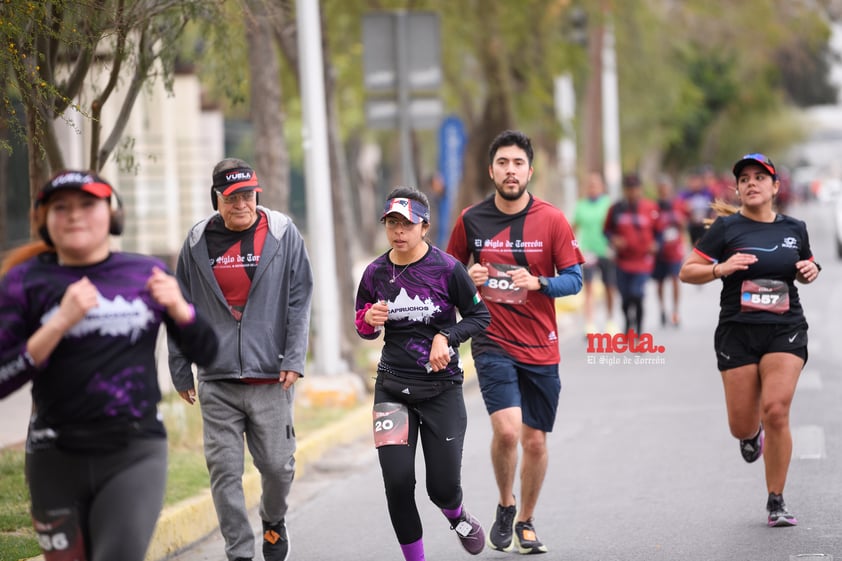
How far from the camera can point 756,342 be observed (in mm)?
7637

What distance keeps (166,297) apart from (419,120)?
9520 millimetres

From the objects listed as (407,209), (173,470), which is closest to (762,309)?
(407,209)

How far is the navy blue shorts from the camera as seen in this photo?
742cm

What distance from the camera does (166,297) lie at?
4.89 meters

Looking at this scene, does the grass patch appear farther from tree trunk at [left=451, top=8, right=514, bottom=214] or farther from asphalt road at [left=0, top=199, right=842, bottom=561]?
tree trunk at [left=451, top=8, right=514, bottom=214]

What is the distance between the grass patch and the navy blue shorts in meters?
1.85

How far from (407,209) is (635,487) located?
349cm

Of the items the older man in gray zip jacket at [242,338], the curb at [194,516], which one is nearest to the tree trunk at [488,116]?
the curb at [194,516]

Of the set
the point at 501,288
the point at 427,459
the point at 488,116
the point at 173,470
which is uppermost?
the point at 488,116

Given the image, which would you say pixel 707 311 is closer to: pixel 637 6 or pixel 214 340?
pixel 637 6

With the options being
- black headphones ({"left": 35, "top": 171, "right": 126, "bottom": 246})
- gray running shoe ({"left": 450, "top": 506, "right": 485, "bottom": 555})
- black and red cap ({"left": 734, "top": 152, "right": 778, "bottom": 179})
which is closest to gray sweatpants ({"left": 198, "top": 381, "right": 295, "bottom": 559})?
gray running shoe ({"left": 450, "top": 506, "right": 485, "bottom": 555})

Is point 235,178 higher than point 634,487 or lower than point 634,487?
higher

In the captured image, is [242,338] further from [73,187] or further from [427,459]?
[73,187]

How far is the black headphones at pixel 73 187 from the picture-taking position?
480 centimetres
